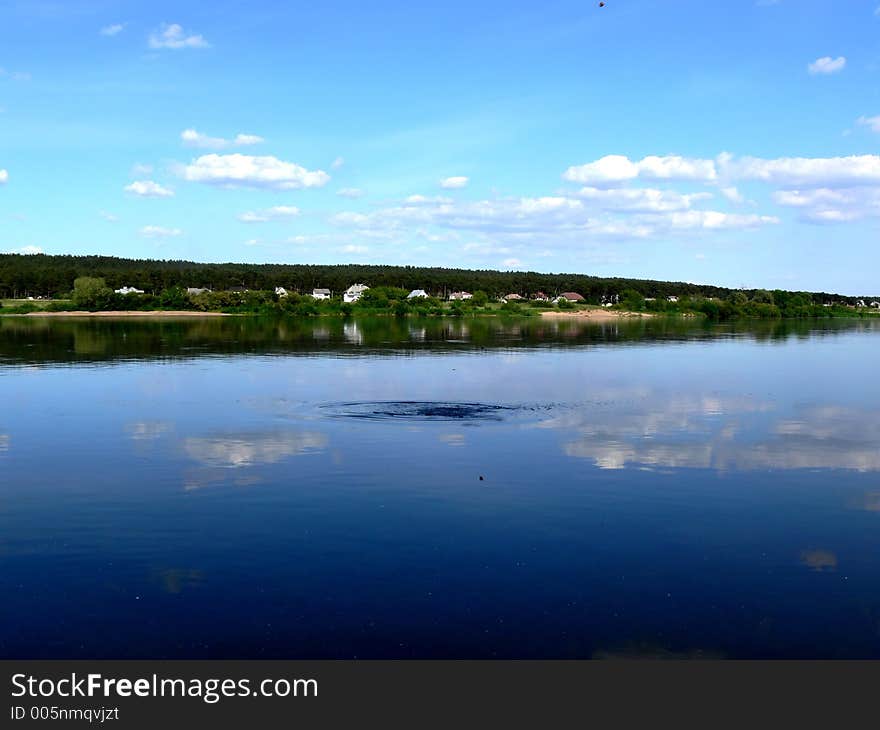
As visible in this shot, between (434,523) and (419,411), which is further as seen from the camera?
(419,411)

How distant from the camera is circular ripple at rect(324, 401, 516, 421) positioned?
46531 millimetres

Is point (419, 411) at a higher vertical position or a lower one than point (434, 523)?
higher

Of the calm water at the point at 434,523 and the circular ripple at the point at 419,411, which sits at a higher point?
the circular ripple at the point at 419,411

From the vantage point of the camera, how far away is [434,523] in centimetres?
2577

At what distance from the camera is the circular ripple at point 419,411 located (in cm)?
4653

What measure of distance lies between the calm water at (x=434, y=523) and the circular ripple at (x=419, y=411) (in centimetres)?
23

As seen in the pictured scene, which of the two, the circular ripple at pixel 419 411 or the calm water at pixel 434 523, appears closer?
the calm water at pixel 434 523

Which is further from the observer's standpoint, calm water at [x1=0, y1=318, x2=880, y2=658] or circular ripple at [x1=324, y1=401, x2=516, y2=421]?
circular ripple at [x1=324, y1=401, x2=516, y2=421]

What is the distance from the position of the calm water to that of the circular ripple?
0.23 m

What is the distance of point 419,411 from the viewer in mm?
48531

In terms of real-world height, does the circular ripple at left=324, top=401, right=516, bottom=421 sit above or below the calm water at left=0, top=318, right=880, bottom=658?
above

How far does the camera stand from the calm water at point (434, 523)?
59.2 ft

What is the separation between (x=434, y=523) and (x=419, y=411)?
75.1 feet
